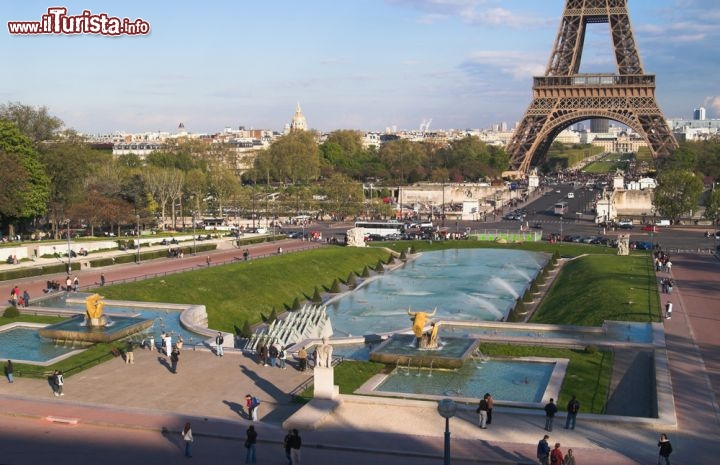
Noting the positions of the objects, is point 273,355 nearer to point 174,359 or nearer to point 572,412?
point 174,359

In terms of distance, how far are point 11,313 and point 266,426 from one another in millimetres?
18844

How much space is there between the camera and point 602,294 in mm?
44594

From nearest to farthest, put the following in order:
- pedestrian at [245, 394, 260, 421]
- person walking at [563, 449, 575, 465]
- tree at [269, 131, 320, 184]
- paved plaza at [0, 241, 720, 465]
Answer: person walking at [563, 449, 575, 465], paved plaza at [0, 241, 720, 465], pedestrian at [245, 394, 260, 421], tree at [269, 131, 320, 184]

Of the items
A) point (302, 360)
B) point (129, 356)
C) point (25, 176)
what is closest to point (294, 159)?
point (25, 176)

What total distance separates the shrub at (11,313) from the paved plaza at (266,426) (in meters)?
10.1

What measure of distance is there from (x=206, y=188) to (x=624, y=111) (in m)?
57.3

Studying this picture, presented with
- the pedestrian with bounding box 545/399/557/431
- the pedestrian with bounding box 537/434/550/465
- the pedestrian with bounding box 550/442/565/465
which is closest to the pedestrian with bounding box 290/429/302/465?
the pedestrian with bounding box 537/434/550/465

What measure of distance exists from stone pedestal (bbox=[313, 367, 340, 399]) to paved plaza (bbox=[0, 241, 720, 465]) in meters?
0.48

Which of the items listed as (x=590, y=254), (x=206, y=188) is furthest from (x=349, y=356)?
(x=206, y=188)

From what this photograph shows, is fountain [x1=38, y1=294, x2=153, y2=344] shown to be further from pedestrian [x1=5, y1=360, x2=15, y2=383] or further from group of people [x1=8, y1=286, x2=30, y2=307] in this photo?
group of people [x1=8, y1=286, x2=30, y2=307]

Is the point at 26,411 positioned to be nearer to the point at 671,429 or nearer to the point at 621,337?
the point at 671,429

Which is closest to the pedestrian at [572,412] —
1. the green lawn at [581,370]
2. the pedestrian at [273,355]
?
the green lawn at [581,370]

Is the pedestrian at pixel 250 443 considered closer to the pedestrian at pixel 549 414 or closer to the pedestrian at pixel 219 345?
the pedestrian at pixel 549 414

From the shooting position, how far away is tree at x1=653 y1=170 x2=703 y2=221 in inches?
3354
